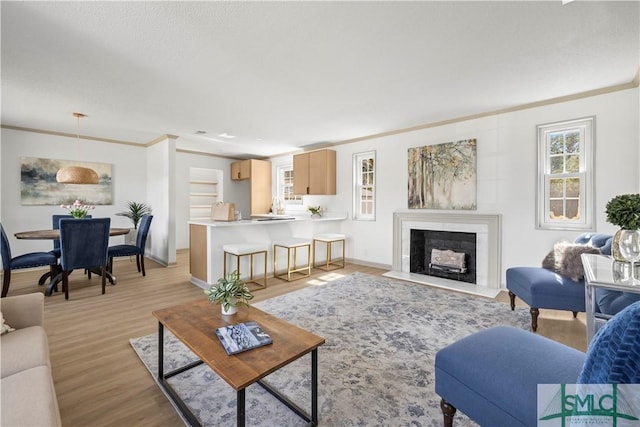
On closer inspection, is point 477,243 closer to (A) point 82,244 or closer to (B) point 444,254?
(B) point 444,254

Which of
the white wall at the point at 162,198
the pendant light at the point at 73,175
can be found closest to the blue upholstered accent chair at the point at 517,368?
the pendant light at the point at 73,175

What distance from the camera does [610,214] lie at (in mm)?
1826

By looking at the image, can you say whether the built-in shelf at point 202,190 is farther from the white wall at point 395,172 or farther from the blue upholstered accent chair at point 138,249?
the blue upholstered accent chair at point 138,249

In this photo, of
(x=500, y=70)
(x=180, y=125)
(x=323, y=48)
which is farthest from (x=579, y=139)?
(x=180, y=125)

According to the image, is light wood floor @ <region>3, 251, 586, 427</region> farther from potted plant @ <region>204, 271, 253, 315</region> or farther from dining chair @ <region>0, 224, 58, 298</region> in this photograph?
potted plant @ <region>204, 271, 253, 315</region>

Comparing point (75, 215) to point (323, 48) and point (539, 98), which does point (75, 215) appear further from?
point (539, 98)

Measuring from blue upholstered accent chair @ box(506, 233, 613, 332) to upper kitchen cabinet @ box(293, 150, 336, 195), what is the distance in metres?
3.84

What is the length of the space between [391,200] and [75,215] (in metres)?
4.99

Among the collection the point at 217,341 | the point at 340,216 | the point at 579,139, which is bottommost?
the point at 217,341

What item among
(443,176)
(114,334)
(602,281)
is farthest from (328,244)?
(602,281)

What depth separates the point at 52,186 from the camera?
5.23m

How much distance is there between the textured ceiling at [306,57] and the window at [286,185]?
120 inches

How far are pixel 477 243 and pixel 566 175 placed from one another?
53.6 inches

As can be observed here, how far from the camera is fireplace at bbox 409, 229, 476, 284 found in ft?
14.4
